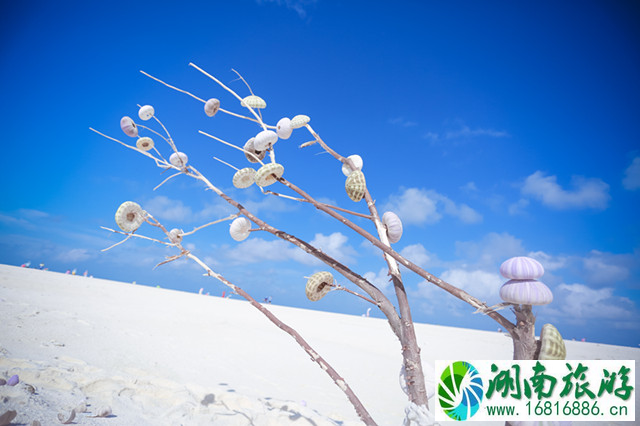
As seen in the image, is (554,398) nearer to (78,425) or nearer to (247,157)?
(247,157)

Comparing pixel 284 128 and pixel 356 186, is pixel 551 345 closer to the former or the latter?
pixel 356 186

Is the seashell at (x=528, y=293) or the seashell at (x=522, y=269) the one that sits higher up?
the seashell at (x=522, y=269)

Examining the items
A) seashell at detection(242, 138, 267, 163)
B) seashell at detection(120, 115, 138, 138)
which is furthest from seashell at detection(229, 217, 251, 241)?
seashell at detection(120, 115, 138, 138)

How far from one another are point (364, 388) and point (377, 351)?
3553 mm

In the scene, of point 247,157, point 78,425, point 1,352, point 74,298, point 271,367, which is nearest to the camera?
point 247,157

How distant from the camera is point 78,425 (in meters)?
2.49

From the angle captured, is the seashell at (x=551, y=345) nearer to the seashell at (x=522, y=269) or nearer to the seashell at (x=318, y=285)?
the seashell at (x=522, y=269)

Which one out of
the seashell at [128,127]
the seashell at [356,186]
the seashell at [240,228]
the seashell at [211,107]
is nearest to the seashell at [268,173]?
the seashell at [240,228]

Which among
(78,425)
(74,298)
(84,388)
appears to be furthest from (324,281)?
(74,298)

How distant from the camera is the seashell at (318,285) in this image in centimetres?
158

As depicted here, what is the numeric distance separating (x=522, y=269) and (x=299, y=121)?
132 cm

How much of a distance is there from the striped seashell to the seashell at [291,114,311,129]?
18.1 inches

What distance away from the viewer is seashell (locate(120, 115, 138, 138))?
206 centimetres

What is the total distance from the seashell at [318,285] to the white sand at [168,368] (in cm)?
67
